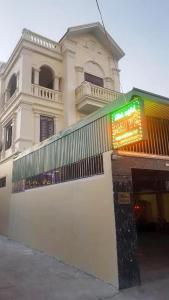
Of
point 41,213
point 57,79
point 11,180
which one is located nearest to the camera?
point 41,213

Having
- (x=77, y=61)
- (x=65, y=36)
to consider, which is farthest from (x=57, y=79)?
(x=65, y=36)

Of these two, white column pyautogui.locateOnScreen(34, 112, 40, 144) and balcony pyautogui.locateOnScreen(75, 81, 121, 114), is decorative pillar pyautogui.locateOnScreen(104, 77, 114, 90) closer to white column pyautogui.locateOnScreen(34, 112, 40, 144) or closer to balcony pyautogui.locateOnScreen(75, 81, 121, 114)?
balcony pyautogui.locateOnScreen(75, 81, 121, 114)

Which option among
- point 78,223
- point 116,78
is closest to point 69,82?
point 116,78

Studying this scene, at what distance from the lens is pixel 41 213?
9.23m

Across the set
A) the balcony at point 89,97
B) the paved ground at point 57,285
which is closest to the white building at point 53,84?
the balcony at point 89,97

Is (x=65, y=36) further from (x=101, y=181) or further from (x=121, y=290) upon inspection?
(x=121, y=290)

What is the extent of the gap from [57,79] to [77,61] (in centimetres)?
177

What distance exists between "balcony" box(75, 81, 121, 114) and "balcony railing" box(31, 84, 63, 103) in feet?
3.45

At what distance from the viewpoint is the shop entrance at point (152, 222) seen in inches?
275

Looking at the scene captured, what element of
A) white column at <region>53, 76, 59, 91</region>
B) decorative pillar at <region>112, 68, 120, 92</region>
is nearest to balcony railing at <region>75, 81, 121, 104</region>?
white column at <region>53, 76, 59, 91</region>

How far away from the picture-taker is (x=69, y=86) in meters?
13.9

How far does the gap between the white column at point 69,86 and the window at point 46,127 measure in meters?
0.82

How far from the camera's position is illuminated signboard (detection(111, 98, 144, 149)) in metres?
5.25

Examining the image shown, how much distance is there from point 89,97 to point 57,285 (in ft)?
32.1
